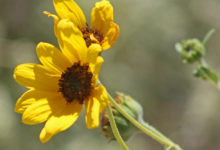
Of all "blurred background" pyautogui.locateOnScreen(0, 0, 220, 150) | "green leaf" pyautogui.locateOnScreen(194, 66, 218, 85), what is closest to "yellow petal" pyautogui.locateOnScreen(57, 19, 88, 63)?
"green leaf" pyautogui.locateOnScreen(194, 66, 218, 85)

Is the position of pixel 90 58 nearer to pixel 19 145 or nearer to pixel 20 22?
pixel 19 145

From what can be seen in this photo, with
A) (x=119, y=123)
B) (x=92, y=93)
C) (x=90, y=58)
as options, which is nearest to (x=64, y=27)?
(x=90, y=58)

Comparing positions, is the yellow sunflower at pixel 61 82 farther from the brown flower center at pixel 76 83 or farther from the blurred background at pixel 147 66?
the blurred background at pixel 147 66

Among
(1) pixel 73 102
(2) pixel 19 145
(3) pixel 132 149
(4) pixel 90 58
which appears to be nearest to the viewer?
(4) pixel 90 58

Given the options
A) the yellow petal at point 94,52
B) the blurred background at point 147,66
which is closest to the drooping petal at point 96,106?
the yellow petal at point 94,52

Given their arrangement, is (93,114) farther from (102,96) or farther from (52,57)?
(52,57)

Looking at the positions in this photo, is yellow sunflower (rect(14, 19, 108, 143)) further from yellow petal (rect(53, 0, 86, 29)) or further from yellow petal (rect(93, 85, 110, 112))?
yellow petal (rect(53, 0, 86, 29))

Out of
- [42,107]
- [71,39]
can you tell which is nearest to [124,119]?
[42,107]
